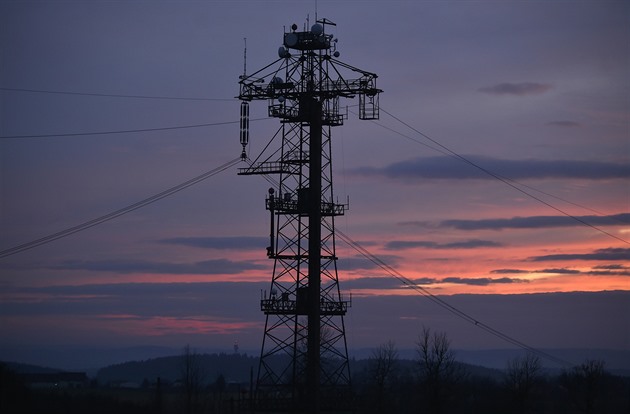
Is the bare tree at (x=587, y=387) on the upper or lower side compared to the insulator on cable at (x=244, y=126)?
lower

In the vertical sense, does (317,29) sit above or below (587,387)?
above

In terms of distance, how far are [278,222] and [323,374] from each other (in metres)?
13.4

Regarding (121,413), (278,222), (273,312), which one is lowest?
(121,413)

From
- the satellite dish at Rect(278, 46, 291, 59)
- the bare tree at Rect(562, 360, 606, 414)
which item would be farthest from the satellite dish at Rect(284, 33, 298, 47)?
the bare tree at Rect(562, 360, 606, 414)

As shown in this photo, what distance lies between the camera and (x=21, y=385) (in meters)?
86.3

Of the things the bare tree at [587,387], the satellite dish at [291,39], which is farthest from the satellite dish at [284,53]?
the bare tree at [587,387]

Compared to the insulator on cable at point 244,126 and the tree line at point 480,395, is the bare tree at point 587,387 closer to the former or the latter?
the tree line at point 480,395

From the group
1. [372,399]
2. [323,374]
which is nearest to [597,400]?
[372,399]

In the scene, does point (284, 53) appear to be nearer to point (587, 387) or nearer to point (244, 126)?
point (244, 126)

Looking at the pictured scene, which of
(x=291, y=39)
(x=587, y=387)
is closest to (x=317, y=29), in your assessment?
(x=291, y=39)

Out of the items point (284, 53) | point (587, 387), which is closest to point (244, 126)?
point (284, 53)

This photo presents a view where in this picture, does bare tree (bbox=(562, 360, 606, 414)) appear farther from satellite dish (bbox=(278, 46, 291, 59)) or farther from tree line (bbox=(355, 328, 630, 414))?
satellite dish (bbox=(278, 46, 291, 59))

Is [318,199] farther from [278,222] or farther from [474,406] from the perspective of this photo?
[474,406]

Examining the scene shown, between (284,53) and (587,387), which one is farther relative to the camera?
(587,387)
